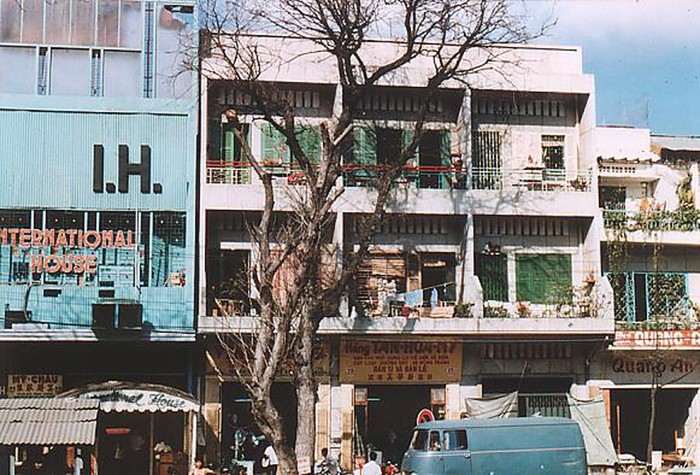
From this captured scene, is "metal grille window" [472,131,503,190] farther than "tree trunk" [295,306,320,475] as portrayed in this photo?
Yes

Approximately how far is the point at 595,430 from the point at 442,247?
21.2ft

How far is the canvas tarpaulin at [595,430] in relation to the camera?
26.8m

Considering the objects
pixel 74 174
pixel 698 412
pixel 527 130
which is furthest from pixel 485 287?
pixel 74 174

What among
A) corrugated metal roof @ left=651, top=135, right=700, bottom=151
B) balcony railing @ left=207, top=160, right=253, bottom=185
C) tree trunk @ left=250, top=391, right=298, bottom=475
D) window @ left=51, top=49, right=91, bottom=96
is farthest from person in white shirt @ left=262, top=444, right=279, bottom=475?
corrugated metal roof @ left=651, top=135, right=700, bottom=151

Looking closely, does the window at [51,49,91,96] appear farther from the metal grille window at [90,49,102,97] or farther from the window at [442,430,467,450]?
the window at [442,430,467,450]

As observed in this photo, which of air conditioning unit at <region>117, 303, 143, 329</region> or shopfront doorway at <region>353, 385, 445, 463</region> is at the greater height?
air conditioning unit at <region>117, 303, 143, 329</region>

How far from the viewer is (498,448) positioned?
75.2 ft

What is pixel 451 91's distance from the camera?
2864cm

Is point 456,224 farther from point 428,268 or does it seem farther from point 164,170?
point 164,170

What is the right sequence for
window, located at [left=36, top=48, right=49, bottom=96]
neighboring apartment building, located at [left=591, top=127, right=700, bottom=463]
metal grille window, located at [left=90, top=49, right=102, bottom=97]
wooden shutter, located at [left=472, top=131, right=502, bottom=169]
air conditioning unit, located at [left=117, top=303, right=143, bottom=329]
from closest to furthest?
air conditioning unit, located at [left=117, top=303, right=143, bottom=329], window, located at [left=36, top=48, right=49, bottom=96], metal grille window, located at [left=90, top=49, right=102, bottom=97], neighboring apartment building, located at [left=591, top=127, right=700, bottom=463], wooden shutter, located at [left=472, top=131, right=502, bottom=169]

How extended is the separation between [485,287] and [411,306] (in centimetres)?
270

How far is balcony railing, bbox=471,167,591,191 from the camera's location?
1139 inches

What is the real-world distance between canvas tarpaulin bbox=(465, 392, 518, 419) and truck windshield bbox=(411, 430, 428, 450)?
429 cm

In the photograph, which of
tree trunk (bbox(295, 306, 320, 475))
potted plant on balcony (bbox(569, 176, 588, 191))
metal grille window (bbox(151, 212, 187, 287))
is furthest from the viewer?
potted plant on balcony (bbox(569, 176, 588, 191))
